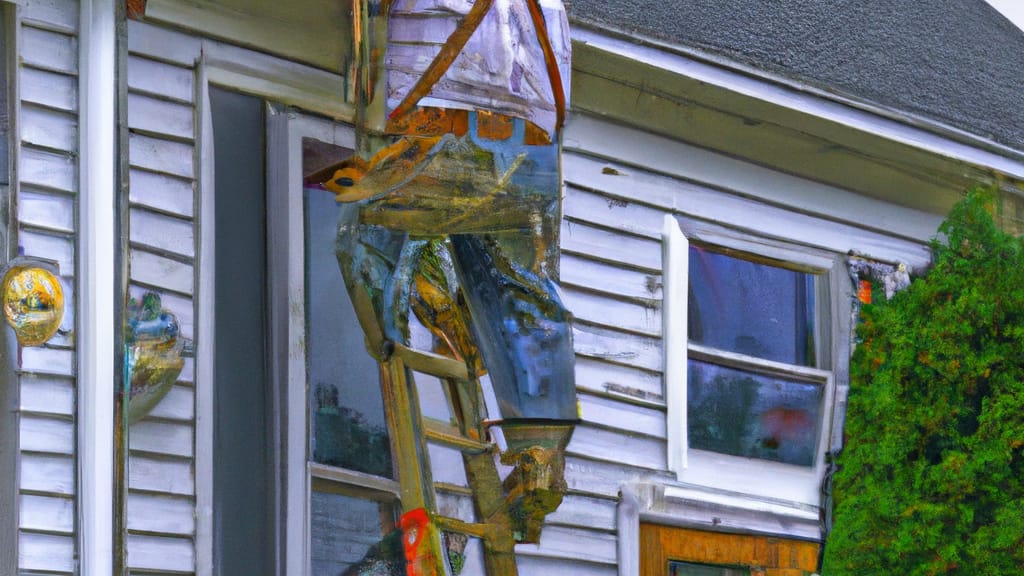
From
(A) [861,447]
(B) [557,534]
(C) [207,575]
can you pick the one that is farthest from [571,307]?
(C) [207,575]

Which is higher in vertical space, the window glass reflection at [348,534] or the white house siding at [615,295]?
the white house siding at [615,295]

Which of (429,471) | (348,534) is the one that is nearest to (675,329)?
(348,534)

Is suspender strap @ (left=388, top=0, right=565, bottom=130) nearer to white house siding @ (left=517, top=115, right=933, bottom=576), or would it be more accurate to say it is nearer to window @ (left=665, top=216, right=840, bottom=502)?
white house siding @ (left=517, top=115, right=933, bottom=576)

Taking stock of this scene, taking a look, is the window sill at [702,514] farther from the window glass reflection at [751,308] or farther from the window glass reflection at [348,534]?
the window glass reflection at [348,534]

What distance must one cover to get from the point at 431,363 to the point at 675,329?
2.26 meters

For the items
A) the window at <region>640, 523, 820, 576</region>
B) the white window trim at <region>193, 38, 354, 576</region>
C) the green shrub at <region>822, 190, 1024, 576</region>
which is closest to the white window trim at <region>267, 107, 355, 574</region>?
the white window trim at <region>193, 38, 354, 576</region>

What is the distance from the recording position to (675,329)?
369 inches

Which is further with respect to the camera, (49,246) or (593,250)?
(593,250)

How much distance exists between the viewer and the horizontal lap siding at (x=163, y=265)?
7.16 m

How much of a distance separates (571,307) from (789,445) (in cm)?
163

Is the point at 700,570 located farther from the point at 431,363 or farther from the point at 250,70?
the point at 250,70

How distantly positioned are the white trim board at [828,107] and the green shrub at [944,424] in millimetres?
440

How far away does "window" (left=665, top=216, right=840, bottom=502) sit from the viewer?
30.8 feet

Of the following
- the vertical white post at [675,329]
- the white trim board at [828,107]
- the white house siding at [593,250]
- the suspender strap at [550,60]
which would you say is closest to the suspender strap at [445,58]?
the suspender strap at [550,60]
